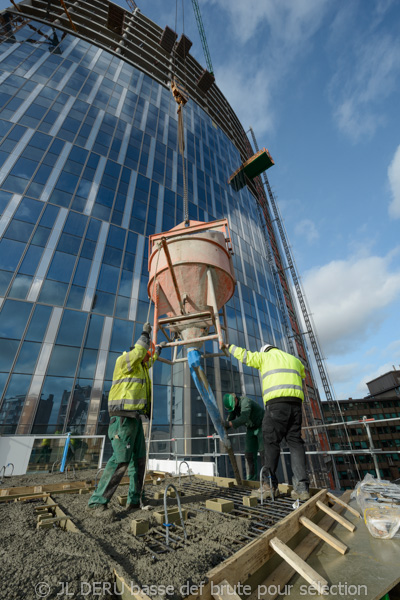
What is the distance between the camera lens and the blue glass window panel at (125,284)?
1497 centimetres

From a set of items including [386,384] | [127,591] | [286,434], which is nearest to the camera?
[127,591]

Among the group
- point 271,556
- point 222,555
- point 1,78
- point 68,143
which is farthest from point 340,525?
point 1,78

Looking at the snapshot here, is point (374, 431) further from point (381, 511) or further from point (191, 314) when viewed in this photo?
point (191, 314)

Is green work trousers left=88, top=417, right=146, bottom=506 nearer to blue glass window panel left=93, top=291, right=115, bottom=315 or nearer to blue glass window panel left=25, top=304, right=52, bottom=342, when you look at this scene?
blue glass window panel left=25, top=304, right=52, bottom=342

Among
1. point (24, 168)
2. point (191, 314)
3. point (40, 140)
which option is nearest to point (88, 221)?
point (24, 168)

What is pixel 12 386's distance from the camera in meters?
10.6

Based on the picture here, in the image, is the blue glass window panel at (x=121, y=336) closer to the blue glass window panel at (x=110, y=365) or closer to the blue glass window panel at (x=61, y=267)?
the blue glass window panel at (x=110, y=365)

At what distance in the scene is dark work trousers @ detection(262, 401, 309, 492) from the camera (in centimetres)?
350

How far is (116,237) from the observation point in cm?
1594

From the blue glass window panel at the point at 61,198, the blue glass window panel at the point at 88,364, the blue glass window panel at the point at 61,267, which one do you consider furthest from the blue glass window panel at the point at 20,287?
the blue glass window panel at the point at 61,198

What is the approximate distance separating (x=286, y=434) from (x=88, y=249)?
14.1m

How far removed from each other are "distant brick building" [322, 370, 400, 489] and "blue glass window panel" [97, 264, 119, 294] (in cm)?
4133

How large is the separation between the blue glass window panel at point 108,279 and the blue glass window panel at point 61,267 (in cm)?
152

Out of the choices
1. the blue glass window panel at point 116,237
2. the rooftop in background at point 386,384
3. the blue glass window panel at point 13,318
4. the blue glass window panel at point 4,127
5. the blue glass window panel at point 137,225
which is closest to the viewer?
the blue glass window panel at point 13,318
